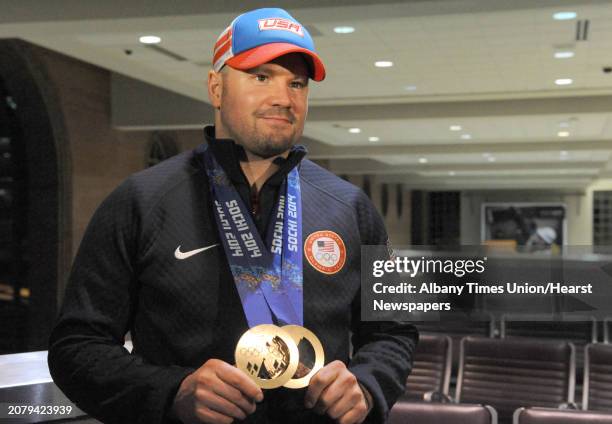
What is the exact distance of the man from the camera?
1.24 metres

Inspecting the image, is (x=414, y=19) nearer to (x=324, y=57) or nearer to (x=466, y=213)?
(x=324, y=57)

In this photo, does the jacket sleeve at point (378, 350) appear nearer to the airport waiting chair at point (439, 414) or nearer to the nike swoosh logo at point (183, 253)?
the nike swoosh logo at point (183, 253)

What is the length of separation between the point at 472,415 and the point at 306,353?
2.05 m

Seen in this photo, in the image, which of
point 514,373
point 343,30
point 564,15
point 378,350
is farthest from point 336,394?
point 343,30

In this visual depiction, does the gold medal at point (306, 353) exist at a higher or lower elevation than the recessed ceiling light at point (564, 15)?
lower

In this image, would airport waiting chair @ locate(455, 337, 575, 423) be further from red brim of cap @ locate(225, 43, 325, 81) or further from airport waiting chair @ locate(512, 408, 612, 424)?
red brim of cap @ locate(225, 43, 325, 81)

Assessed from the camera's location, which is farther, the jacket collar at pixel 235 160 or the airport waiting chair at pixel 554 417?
the airport waiting chair at pixel 554 417

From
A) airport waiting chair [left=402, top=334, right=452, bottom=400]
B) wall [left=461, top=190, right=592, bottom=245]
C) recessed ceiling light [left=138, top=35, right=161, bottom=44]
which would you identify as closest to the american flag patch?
airport waiting chair [left=402, top=334, right=452, bottom=400]

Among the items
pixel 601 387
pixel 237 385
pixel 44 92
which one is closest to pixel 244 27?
pixel 237 385

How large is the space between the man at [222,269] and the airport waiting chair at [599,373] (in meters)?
4.65

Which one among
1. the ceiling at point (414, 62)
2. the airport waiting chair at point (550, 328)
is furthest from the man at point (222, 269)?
the airport waiting chair at point (550, 328)

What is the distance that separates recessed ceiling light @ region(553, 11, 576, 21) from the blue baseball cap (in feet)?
20.8

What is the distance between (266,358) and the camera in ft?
3.81

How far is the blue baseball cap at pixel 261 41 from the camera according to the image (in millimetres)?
1275
